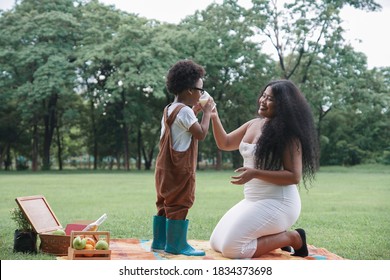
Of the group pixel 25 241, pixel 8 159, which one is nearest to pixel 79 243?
pixel 25 241

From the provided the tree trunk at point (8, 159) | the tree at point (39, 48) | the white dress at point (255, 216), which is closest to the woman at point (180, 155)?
the white dress at point (255, 216)

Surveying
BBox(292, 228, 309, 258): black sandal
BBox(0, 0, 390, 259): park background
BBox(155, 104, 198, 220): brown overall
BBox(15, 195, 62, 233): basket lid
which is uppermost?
BBox(0, 0, 390, 259): park background

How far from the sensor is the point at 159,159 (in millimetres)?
3359

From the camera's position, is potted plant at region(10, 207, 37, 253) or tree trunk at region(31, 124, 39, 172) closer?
potted plant at region(10, 207, 37, 253)

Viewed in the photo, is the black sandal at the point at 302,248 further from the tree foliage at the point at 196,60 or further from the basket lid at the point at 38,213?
the tree foliage at the point at 196,60

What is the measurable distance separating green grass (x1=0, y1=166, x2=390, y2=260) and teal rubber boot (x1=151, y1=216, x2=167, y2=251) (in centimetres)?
59

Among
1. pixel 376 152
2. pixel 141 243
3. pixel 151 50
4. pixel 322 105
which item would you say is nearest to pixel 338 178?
pixel 376 152

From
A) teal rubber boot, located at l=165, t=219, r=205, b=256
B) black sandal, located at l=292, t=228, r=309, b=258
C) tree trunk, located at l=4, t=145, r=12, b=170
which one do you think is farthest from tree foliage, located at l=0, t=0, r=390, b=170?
teal rubber boot, located at l=165, t=219, r=205, b=256

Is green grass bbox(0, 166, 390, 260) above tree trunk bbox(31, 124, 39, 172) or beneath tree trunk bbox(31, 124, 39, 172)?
beneath

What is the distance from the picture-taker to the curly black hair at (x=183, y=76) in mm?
3359

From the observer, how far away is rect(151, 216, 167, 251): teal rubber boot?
3.41 meters

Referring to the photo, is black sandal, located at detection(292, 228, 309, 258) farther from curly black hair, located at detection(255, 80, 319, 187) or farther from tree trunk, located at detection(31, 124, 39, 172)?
tree trunk, located at detection(31, 124, 39, 172)

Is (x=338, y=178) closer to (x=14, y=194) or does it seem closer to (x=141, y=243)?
(x=14, y=194)

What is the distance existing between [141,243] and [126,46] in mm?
12117
